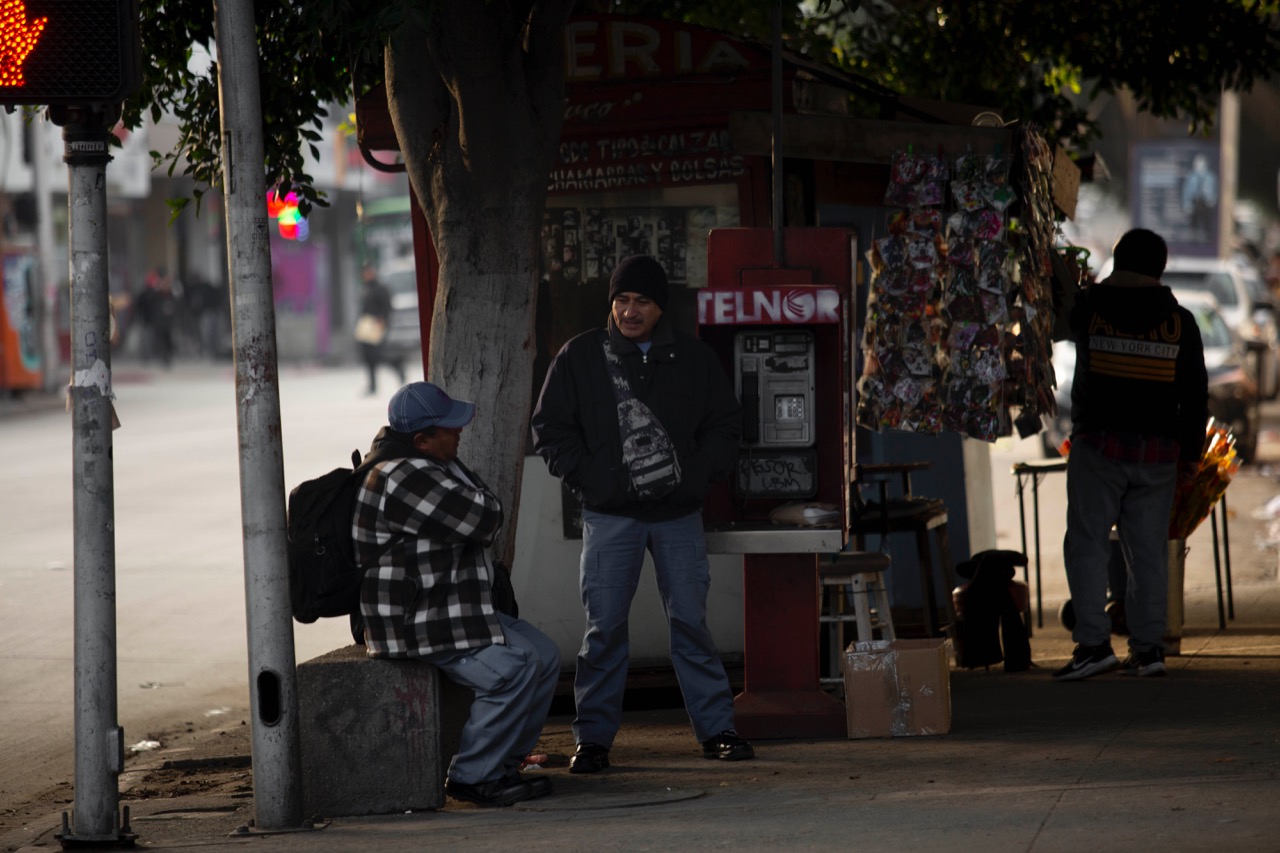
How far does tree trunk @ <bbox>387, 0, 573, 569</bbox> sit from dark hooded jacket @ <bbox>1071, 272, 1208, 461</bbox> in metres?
2.49

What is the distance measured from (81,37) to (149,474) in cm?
1323

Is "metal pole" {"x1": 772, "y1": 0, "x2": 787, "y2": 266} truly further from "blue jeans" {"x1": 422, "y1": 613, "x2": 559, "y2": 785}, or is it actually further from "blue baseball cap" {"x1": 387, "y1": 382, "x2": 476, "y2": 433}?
"blue jeans" {"x1": 422, "y1": 613, "x2": 559, "y2": 785}

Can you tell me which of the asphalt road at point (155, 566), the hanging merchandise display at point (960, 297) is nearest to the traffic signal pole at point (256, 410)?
the asphalt road at point (155, 566)

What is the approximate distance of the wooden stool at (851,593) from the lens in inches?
285

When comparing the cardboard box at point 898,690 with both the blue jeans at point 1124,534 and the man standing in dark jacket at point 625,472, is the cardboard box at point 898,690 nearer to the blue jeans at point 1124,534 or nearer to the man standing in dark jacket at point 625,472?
the man standing in dark jacket at point 625,472

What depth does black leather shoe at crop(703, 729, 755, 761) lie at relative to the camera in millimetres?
6207

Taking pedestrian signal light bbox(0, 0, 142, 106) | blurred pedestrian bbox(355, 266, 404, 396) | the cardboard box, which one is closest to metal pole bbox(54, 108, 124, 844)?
pedestrian signal light bbox(0, 0, 142, 106)

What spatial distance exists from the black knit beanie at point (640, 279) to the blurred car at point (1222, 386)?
37.1 feet

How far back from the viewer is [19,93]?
5.17 meters

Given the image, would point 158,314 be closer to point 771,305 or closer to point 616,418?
point 771,305

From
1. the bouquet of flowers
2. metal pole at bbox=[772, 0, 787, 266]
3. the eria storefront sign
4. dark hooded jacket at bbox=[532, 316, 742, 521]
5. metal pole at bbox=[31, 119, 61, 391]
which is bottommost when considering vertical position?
the bouquet of flowers

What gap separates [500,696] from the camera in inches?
223

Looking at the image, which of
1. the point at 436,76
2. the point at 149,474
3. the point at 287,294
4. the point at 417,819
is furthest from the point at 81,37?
the point at 287,294

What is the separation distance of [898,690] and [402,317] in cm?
2698
